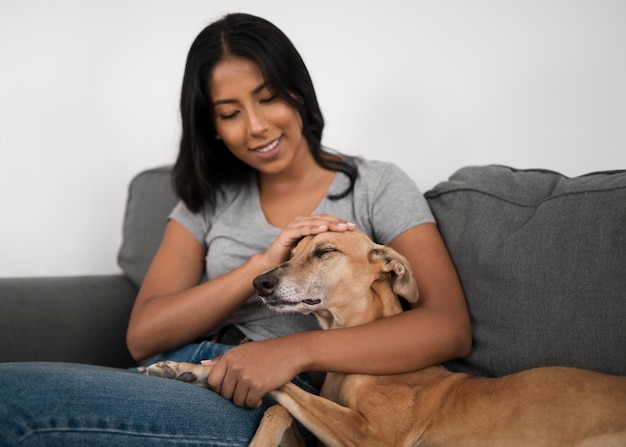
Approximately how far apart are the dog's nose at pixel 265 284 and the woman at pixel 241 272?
0.09m

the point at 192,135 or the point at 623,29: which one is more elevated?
the point at 623,29

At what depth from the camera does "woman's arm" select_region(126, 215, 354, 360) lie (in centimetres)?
167

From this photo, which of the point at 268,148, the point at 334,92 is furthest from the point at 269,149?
the point at 334,92

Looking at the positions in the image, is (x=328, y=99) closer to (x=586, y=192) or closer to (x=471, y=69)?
(x=471, y=69)

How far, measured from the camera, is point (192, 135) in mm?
1983

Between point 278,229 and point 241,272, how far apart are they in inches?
10.1

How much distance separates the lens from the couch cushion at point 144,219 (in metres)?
2.49

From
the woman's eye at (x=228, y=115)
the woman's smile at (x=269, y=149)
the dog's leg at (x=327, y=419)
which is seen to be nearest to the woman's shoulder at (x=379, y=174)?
the woman's smile at (x=269, y=149)

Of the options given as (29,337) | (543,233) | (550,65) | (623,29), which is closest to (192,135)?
(29,337)

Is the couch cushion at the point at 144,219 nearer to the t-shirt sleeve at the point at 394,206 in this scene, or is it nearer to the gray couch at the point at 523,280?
the gray couch at the point at 523,280

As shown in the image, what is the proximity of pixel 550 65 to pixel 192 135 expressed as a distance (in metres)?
1.24

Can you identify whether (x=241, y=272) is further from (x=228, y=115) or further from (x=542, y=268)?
(x=542, y=268)

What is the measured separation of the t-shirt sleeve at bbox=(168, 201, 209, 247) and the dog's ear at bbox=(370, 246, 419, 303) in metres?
0.62

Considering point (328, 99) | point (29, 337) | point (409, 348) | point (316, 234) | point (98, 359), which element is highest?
point (328, 99)
